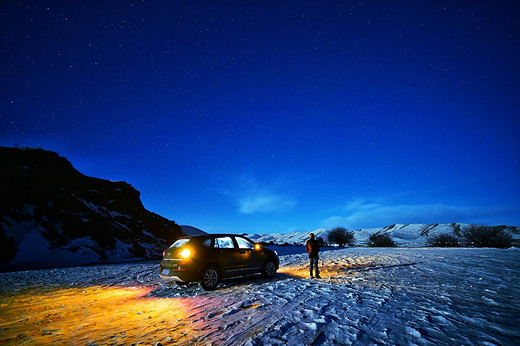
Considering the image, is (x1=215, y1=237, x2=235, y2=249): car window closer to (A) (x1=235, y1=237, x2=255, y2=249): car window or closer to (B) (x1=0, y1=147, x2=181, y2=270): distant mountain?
(A) (x1=235, y1=237, x2=255, y2=249): car window

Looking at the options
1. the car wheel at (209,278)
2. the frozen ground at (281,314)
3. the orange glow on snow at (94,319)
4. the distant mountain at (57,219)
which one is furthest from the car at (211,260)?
the distant mountain at (57,219)

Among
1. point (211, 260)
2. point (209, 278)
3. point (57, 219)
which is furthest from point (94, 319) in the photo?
point (57, 219)

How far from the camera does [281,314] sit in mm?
4816

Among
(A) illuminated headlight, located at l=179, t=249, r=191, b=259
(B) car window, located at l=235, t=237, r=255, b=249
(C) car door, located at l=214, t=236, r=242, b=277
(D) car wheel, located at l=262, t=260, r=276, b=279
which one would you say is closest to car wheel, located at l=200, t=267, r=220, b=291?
(C) car door, located at l=214, t=236, r=242, b=277

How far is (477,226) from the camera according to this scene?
34844mm

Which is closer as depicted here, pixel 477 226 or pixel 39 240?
pixel 39 240

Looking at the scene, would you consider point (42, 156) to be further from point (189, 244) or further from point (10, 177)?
point (189, 244)

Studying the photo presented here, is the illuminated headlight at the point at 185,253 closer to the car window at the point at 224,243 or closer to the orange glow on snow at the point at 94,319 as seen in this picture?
the car window at the point at 224,243

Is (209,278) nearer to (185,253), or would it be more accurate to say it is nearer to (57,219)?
(185,253)

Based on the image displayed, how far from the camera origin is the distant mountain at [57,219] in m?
20.4

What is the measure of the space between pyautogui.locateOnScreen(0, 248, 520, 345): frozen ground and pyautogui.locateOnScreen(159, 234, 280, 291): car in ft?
1.69

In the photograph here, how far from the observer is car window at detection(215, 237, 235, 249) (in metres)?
8.24

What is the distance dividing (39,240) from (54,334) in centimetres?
2371

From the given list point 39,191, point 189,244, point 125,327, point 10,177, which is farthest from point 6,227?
point 125,327
